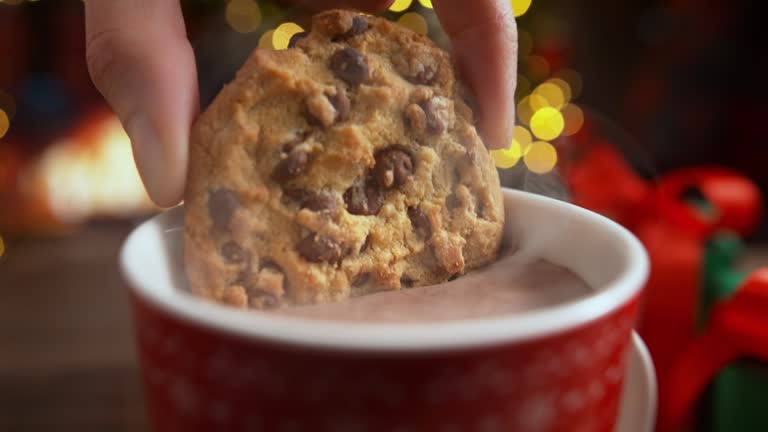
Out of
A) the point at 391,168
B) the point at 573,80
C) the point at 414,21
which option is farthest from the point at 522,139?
the point at 573,80

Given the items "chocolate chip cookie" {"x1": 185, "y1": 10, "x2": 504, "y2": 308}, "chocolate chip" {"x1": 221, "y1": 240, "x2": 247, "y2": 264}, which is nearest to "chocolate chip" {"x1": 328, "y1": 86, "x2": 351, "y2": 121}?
"chocolate chip cookie" {"x1": 185, "y1": 10, "x2": 504, "y2": 308}

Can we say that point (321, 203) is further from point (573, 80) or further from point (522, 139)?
point (573, 80)

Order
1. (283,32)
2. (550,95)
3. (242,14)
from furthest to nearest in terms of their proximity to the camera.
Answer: (550,95) < (242,14) < (283,32)

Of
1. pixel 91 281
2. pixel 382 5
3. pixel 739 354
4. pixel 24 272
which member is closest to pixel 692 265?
pixel 739 354

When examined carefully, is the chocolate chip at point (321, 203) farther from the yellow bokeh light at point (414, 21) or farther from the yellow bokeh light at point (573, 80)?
the yellow bokeh light at point (573, 80)

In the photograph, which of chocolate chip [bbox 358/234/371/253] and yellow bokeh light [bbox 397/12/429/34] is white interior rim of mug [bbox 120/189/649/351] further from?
yellow bokeh light [bbox 397/12/429/34]
